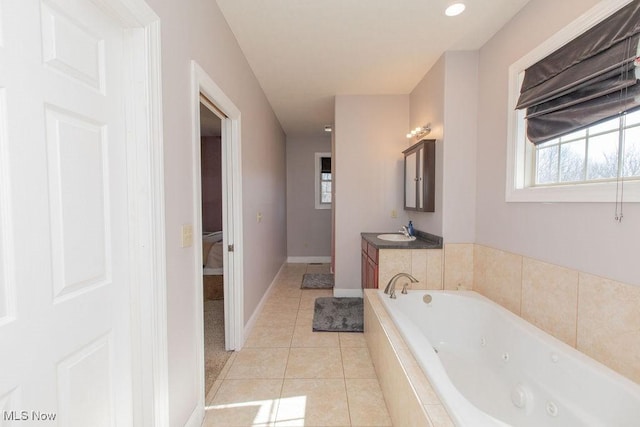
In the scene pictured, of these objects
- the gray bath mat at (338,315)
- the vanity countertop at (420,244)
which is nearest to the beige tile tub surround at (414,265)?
the vanity countertop at (420,244)

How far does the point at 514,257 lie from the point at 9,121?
2655 mm

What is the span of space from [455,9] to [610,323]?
2130 mm

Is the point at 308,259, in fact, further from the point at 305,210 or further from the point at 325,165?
the point at 325,165

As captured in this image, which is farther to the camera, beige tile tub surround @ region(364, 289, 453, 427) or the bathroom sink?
the bathroom sink

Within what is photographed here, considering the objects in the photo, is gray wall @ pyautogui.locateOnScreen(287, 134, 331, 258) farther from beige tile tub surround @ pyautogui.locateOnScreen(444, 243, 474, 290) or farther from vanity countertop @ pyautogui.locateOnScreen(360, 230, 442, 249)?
beige tile tub surround @ pyautogui.locateOnScreen(444, 243, 474, 290)

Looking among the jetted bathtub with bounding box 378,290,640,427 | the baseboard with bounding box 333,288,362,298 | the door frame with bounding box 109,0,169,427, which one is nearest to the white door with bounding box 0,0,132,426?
the door frame with bounding box 109,0,169,427

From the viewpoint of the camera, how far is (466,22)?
2125 mm

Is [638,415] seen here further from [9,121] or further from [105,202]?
[9,121]

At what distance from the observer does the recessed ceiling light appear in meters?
1.92

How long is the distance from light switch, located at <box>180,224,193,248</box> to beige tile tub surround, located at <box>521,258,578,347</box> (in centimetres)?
213

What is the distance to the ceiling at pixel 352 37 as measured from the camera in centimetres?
195

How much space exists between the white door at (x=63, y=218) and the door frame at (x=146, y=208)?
0.03m

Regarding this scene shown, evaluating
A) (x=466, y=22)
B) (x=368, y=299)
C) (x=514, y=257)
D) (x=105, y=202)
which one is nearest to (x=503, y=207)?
(x=514, y=257)

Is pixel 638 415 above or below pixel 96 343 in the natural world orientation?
below
